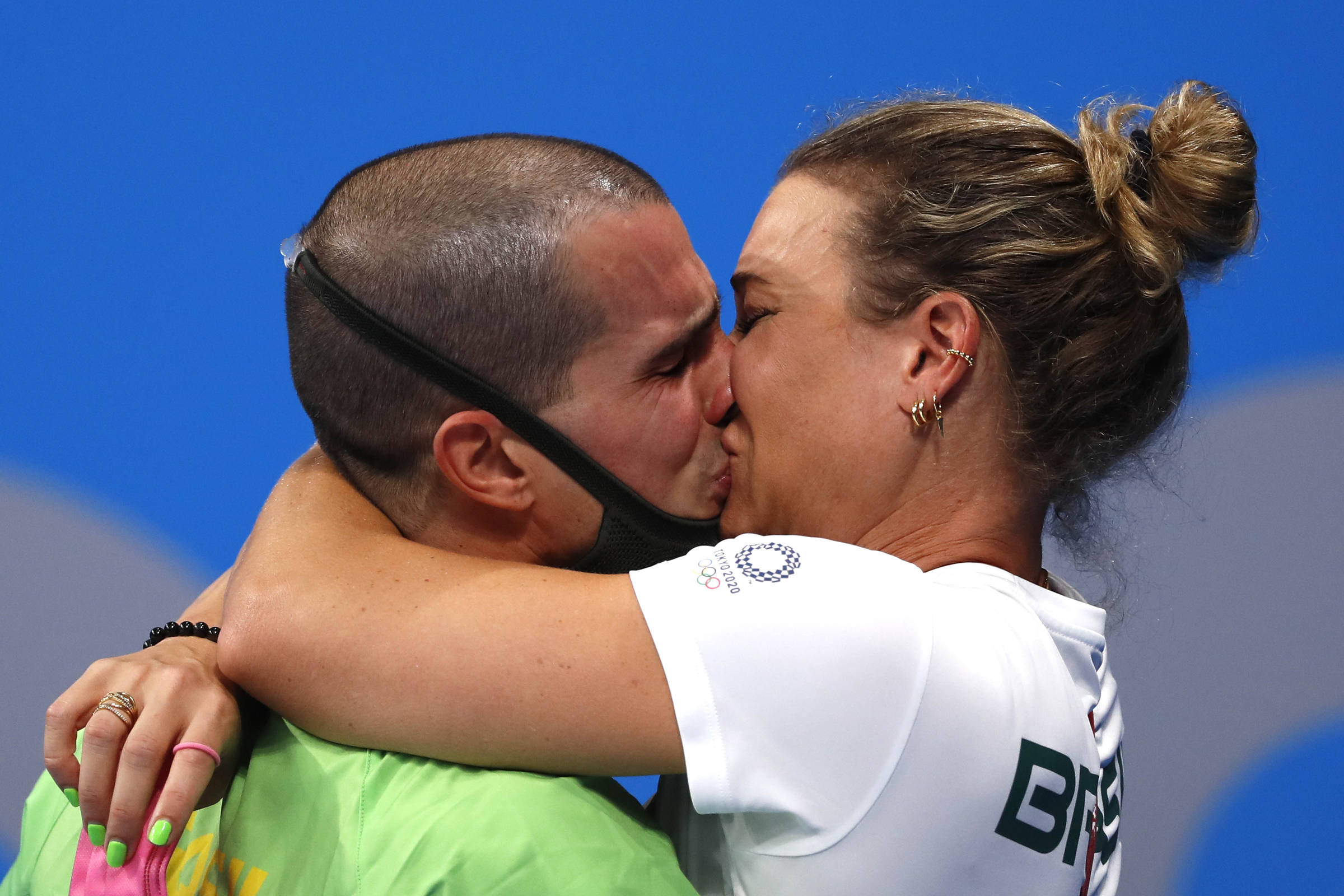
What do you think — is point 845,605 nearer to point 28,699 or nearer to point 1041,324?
point 1041,324

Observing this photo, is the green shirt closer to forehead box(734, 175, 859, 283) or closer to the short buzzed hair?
the short buzzed hair

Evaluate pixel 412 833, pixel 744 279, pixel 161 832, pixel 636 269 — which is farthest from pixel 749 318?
pixel 161 832

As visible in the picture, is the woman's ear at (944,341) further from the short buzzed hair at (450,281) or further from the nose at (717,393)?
the short buzzed hair at (450,281)

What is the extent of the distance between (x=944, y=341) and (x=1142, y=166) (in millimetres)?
329

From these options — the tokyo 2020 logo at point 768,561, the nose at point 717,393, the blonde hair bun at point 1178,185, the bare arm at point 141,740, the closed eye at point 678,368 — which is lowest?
the bare arm at point 141,740

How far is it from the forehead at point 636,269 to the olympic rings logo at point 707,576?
1.18 ft

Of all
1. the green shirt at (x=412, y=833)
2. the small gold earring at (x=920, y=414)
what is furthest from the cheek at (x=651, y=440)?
the green shirt at (x=412, y=833)

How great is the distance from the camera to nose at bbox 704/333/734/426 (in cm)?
133

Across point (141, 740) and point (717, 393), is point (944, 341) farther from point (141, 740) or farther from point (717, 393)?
point (141, 740)

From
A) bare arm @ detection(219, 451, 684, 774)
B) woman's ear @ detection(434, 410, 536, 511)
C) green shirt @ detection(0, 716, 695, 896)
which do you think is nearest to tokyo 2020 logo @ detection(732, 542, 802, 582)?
bare arm @ detection(219, 451, 684, 774)

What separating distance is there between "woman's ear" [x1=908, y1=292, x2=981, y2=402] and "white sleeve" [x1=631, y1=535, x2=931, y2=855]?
1.07ft

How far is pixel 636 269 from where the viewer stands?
4.07ft

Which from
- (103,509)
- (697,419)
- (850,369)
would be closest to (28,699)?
(103,509)

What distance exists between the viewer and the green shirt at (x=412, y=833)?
3.05ft
